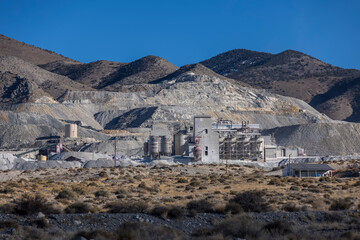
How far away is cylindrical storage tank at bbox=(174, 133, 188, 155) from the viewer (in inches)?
2581

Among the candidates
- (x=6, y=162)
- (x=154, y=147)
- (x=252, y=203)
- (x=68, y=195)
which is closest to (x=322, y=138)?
(x=154, y=147)

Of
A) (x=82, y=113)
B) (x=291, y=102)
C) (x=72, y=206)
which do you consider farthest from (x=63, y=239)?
(x=291, y=102)

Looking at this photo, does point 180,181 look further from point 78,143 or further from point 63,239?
point 78,143

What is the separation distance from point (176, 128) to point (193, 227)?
203 feet

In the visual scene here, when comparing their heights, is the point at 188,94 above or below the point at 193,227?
above

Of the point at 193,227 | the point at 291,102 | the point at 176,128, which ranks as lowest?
the point at 193,227

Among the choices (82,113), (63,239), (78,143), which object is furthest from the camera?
(82,113)

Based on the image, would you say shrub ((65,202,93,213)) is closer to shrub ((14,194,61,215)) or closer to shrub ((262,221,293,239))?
shrub ((14,194,61,215))

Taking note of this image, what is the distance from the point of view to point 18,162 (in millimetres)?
57375

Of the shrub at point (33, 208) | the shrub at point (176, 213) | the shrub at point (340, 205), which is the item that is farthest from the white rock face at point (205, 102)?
the shrub at point (176, 213)

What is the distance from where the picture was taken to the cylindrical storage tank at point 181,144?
65562 mm

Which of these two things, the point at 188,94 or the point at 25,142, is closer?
the point at 25,142

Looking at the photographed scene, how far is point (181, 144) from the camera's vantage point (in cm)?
6600

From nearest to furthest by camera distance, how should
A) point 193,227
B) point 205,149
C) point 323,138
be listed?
point 193,227, point 205,149, point 323,138
